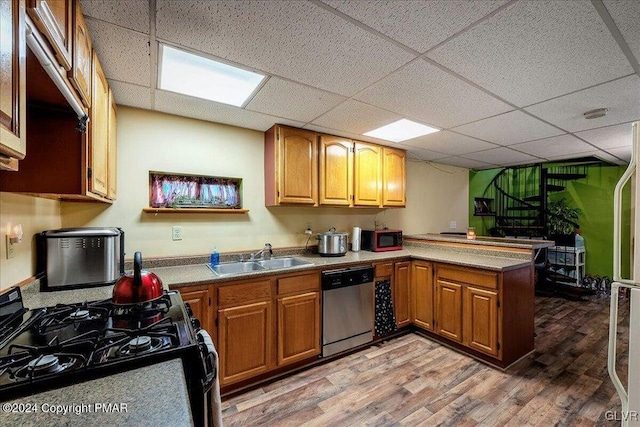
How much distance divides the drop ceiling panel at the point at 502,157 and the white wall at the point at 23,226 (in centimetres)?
434

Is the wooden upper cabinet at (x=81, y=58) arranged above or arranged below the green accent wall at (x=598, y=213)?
above

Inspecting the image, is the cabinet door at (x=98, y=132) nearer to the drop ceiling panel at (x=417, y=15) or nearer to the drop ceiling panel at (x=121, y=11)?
the drop ceiling panel at (x=121, y=11)

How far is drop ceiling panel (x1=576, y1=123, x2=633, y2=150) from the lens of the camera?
2.57m

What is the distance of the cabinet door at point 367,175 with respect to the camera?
308 cm

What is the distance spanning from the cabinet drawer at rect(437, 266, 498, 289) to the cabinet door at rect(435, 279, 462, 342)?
0.22ft

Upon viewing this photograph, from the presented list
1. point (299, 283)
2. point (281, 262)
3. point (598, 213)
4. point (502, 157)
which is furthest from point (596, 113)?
point (598, 213)

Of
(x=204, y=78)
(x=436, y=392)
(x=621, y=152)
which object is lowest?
(x=436, y=392)

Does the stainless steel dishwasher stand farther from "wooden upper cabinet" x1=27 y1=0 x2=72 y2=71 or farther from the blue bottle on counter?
"wooden upper cabinet" x1=27 y1=0 x2=72 y2=71

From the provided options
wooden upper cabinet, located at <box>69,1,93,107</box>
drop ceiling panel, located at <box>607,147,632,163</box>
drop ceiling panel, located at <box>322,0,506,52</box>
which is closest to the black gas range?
wooden upper cabinet, located at <box>69,1,93,107</box>

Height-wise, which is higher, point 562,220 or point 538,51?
point 538,51

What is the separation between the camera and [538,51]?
1.42 m

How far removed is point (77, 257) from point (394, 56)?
2183mm

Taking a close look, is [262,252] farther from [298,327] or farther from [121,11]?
[121,11]

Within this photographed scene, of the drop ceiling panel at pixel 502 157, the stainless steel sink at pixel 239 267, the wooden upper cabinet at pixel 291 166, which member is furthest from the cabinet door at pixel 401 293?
the drop ceiling panel at pixel 502 157
